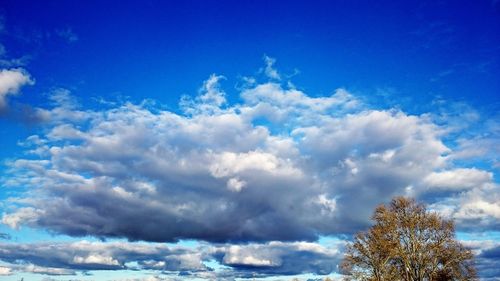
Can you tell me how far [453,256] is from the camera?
67.1m

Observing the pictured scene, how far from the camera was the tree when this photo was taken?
67.9 meters

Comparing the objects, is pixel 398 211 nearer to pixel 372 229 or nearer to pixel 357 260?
pixel 372 229

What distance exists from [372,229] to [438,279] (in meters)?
11.6

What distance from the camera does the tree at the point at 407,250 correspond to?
67.9m

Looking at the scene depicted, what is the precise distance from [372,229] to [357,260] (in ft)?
17.5

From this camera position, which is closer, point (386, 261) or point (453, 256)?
point (453, 256)

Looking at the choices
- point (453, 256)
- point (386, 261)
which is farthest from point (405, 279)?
point (453, 256)

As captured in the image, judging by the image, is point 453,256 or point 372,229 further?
point 372,229

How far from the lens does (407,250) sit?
7119 centimetres

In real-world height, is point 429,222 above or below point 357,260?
above

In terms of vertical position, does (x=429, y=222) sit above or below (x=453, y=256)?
above

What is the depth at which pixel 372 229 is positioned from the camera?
74.6 metres

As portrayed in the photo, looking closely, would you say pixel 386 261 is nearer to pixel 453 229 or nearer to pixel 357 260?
pixel 357 260

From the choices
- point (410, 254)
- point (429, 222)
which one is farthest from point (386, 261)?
point (429, 222)
